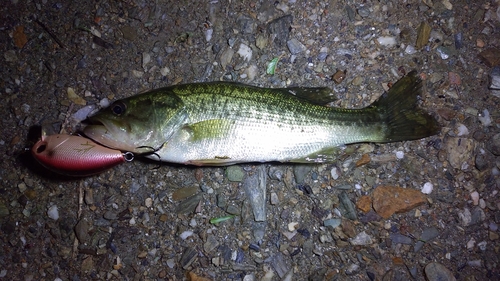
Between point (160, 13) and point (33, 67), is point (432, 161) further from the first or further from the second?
point (33, 67)

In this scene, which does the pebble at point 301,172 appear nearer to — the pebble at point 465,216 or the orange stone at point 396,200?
the orange stone at point 396,200

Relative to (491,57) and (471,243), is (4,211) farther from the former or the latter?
(491,57)

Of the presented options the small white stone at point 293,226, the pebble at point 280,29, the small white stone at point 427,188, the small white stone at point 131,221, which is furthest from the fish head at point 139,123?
the small white stone at point 427,188

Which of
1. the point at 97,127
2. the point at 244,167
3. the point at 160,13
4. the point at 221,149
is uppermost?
the point at 160,13

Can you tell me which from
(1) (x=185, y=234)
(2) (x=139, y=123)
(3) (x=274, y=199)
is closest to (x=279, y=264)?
(3) (x=274, y=199)

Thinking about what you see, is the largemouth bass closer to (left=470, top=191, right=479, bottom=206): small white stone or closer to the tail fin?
the tail fin

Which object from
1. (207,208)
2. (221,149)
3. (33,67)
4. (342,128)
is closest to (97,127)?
(221,149)

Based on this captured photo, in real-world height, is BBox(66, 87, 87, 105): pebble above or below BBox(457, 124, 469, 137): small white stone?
above

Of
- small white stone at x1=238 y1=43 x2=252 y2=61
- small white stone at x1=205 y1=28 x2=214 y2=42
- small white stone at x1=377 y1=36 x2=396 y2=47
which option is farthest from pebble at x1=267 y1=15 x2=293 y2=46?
small white stone at x1=377 y1=36 x2=396 y2=47
